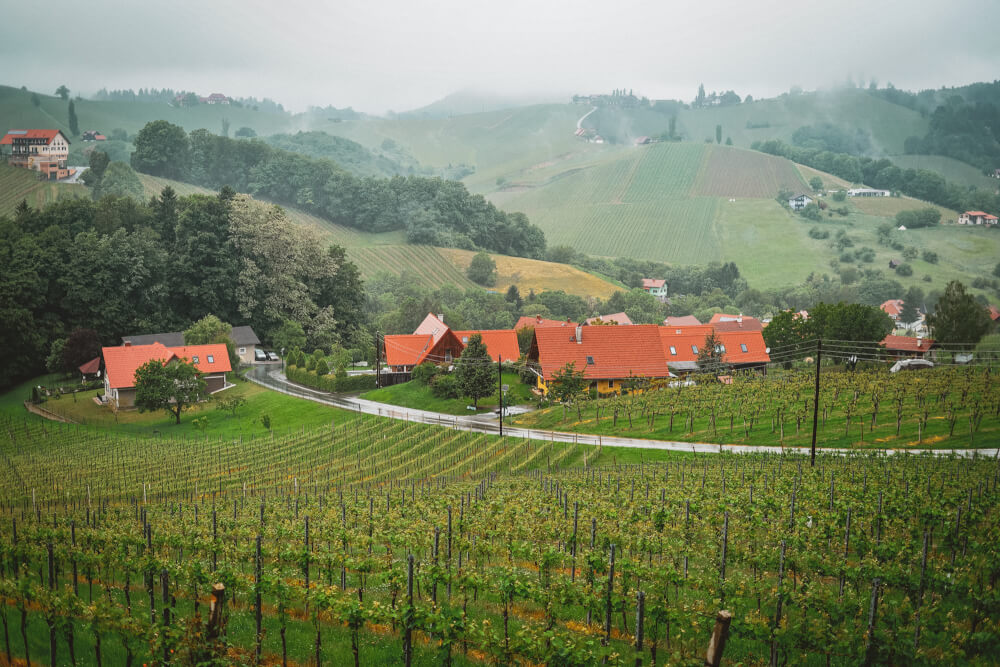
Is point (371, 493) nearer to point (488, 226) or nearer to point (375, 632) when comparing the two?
point (375, 632)

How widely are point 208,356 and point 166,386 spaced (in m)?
11.2

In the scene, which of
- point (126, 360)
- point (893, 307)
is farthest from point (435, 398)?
point (893, 307)

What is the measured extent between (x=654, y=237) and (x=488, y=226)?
41678mm

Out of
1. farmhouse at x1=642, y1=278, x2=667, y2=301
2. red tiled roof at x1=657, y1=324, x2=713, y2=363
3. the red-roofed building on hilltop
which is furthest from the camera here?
farmhouse at x1=642, y1=278, x2=667, y2=301

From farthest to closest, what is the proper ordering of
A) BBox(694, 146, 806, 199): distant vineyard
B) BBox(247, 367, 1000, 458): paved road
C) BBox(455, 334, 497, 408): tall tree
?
BBox(694, 146, 806, 199): distant vineyard
BBox(455, 334, 497, 408): tall tree
BBox(247, 367, 1000, 458): paved road

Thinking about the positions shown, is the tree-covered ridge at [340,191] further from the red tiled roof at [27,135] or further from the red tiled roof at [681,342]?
the red tiled roof at [681,342]

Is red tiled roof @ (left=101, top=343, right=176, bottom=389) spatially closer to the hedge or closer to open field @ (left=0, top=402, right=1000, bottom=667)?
the hedge

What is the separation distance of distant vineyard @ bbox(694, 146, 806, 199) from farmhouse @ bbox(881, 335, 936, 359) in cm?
11357

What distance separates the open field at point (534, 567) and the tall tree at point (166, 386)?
18213 mm

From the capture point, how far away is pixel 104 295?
7206cm

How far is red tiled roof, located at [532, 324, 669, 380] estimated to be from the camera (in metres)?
52.6

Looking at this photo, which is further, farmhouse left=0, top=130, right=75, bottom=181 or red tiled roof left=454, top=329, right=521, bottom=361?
farmhouse left=0, top=130, right=75, bottom=181

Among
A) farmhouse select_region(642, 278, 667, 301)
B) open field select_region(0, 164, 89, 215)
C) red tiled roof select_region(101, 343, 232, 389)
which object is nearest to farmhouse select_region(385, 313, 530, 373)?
red tiled roof select_region(101, 343, 232, 389)

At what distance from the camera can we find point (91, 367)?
6269cm
